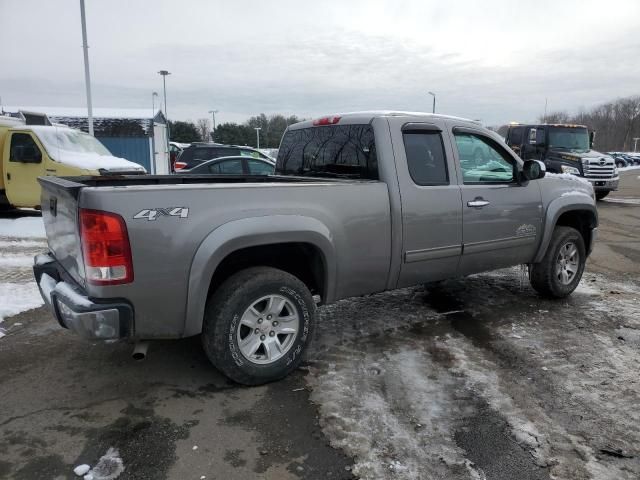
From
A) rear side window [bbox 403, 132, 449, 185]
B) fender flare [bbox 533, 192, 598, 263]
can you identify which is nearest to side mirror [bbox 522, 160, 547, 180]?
fender flare [bbox 533, 192, 598, 263]

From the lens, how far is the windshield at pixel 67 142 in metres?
10.9

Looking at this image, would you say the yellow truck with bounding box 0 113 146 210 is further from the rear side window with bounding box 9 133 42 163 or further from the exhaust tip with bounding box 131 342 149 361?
the exhaust tip with bounding box 131 342 149 361

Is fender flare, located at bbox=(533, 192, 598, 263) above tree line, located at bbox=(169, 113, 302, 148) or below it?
below

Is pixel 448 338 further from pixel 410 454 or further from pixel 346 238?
pixel 410 454

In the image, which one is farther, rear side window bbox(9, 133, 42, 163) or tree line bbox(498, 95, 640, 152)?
tree line bbox(498, 95, 640, 152)

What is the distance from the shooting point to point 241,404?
3256 millimetres

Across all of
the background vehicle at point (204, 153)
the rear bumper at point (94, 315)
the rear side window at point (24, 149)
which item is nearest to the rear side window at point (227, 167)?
the background vehicle at point (204, 153)

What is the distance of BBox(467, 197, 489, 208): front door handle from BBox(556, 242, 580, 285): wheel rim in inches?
58.3

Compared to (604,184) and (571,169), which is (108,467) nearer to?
(571,169)

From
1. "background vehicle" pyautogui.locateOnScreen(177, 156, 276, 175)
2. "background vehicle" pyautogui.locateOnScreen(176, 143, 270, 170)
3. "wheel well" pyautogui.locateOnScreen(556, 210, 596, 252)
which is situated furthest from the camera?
"background vehicle" pyautogui.locateOnScreen(176, 143, 270, 170)

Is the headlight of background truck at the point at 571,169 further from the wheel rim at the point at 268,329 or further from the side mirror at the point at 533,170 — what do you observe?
the wheel rim at the point at 268,329

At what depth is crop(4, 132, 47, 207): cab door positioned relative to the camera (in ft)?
34.9

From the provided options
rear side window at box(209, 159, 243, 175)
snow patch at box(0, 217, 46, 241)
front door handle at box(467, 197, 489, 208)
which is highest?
rear side window at box(209, 159, 243, 175)

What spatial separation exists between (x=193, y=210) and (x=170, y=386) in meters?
1.36
